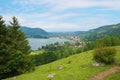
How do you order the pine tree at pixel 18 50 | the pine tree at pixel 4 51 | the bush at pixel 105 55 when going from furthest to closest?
the pine tree at pixel 18 50 → the pine tree at pixel 4 51 → the bush at pixel 105 55

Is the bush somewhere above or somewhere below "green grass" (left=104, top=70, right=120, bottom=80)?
above

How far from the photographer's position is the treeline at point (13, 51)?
39.1 m

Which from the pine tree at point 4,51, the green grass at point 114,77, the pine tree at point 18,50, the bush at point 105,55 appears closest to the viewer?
the green grass at point 114,77

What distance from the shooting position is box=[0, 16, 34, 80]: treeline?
128 ft

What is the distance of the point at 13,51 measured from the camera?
42562 millimetres

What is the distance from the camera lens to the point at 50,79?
30562 mm

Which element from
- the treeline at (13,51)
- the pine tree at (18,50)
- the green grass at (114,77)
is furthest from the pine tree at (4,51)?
the green grass at (114,77)

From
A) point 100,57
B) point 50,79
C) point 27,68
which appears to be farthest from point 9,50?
point 100,57

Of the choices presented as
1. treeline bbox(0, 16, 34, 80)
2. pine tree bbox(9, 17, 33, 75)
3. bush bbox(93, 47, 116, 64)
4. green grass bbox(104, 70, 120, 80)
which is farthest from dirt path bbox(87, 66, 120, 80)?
pine tree bbox(9, 17, 33, 75)

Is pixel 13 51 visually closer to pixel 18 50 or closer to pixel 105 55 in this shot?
pixel 18 50

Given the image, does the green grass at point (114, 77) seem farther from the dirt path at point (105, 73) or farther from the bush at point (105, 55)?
the bush at point (105, 55)

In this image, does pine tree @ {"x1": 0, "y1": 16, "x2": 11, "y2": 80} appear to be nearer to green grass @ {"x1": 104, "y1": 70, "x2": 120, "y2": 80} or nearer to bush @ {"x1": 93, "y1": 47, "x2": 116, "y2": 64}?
bush @ {"x1": 93, "y1": 47, "x2": 116, "y2": 64}

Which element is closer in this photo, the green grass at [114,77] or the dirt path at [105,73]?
the green grass at [114,77]

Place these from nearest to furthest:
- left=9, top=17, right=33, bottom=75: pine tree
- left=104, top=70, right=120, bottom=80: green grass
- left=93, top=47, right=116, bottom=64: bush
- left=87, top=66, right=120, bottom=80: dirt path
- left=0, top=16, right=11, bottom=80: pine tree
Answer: left=104, top=70, right=120, bottom=80: green grass → left=87, top=66, right=120, bottom=80: dirt path → left=93, top=47, right=116, bottom=64: bush → left=0, top=16, right=11, bottom=80: pine tree → left=9, top=17, right=33, bottom=75: pine tree
